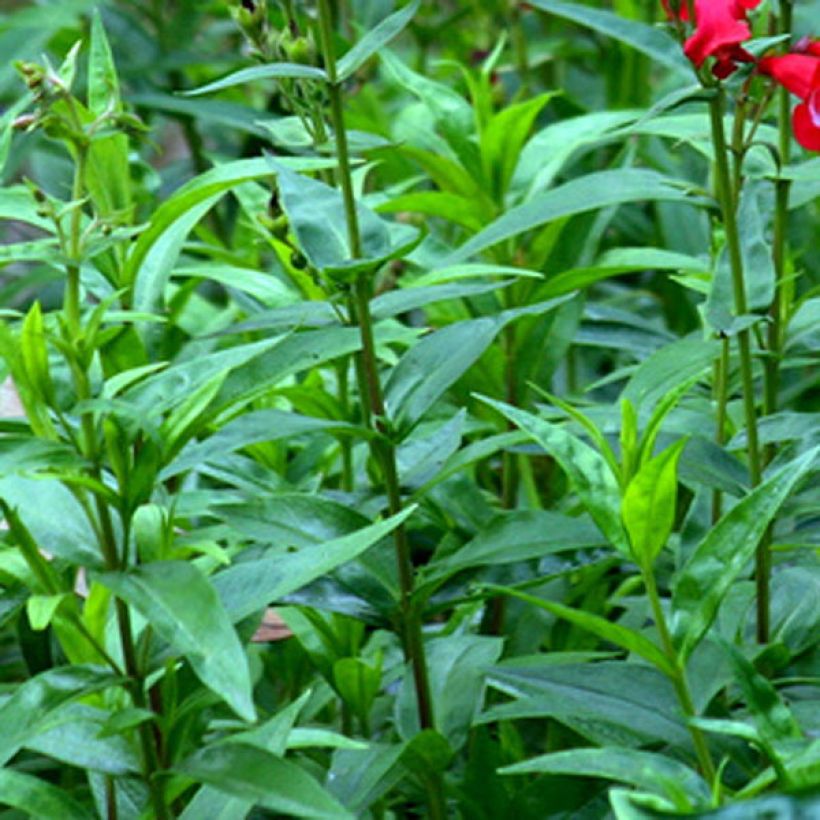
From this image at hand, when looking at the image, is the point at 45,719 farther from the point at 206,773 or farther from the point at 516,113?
→ the point at 516,113

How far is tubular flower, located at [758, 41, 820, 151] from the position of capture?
99 cm

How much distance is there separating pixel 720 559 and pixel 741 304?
0.79ft

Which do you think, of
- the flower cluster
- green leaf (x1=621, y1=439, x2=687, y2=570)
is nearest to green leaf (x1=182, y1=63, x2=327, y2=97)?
the flower cluster

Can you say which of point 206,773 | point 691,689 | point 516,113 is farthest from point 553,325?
point 206,773

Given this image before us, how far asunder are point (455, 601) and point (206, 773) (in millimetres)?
247

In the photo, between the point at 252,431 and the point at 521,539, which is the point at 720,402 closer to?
the point at 521,539

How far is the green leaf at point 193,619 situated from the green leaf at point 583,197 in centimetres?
36

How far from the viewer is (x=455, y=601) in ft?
3.43

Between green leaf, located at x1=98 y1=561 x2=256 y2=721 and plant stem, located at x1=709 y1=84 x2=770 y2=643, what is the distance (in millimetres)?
370

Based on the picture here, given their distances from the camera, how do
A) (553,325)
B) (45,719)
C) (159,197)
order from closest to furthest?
(45,719)
(553,325)
(159,197)

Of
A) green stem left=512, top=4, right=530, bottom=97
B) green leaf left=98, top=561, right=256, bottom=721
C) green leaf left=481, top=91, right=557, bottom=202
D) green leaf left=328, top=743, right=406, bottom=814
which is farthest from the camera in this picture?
green stem left=512, top=4, right=530, bottom=97

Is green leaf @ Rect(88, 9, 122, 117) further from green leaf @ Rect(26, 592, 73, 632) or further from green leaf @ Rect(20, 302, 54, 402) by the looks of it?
green leaf @ Rect(26, 592, 73, 632)

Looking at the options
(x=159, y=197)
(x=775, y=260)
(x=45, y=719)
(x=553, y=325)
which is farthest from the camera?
(x=159, y=197)

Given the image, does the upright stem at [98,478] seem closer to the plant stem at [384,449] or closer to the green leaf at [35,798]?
the green leaf at [35,798]
